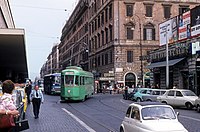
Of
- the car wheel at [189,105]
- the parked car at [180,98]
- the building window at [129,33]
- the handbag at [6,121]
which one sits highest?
the building window at [129,33]

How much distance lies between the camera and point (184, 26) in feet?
127

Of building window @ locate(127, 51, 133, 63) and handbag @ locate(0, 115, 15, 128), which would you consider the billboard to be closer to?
building window @ locate(127, 51, 133, 63)

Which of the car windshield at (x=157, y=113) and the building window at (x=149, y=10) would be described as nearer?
the car windshield at (x=157, y=113)

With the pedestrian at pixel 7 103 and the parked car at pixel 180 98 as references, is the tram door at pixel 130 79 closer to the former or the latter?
the parked car at pixel 180 98

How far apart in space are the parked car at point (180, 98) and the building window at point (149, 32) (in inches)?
1442

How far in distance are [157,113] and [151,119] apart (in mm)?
403

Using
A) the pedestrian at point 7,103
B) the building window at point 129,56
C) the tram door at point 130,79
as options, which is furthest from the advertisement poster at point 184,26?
the pedestrian at point 7,103

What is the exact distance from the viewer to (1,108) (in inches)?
285

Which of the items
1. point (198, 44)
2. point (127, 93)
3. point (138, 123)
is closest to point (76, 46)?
point (127, 93)

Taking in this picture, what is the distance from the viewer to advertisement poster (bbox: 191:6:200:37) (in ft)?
116

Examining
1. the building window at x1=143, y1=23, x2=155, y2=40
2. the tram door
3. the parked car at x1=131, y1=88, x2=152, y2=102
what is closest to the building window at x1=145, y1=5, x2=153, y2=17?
the building window at x1=143, y1=23, x2=155, y2=40

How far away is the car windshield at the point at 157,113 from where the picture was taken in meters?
10.5

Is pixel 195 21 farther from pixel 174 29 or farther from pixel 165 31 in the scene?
pixel 165 31

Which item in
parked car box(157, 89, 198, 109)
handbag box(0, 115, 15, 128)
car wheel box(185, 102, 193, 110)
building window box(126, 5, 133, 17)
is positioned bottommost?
car wheel box(185, 102, 193, 110)
